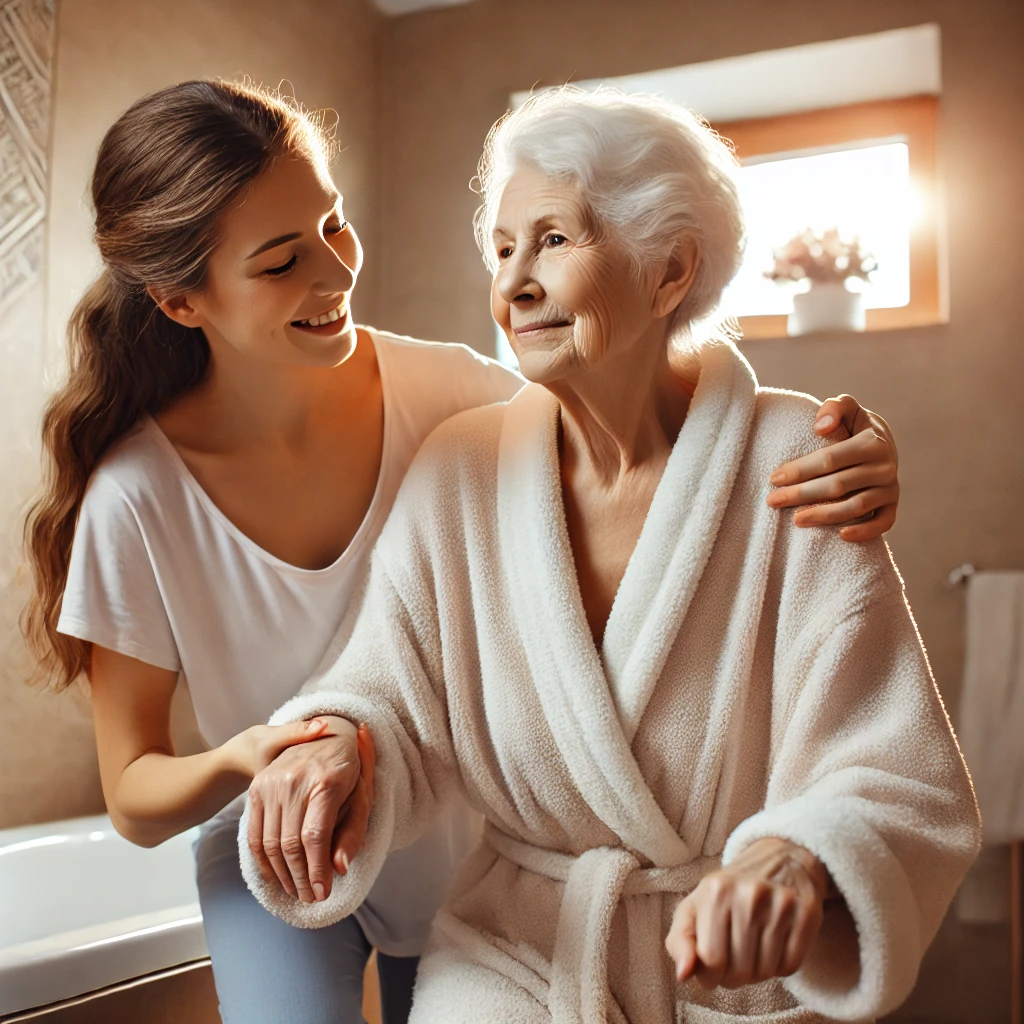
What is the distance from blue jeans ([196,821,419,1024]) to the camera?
1079mm

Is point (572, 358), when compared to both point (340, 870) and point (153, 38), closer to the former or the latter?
point (340, 870)

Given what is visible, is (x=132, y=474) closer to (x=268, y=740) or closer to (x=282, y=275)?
(x=282, y=275)

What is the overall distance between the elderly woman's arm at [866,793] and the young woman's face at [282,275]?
567 millimetres

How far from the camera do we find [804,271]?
236 cm

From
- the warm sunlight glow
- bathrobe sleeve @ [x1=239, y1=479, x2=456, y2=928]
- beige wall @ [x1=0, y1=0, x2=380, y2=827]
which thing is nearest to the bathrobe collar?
bathrobe sleeve @ [x1=239, y1=479, x2=456, y2=928]

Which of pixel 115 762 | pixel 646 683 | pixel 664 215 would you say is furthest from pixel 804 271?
pixel 115 762

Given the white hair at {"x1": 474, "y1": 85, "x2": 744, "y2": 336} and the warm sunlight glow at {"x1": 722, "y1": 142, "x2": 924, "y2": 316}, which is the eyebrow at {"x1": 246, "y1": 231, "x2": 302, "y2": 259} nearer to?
the white hair at {"x1": 474, "y1": 85, "x2": 744, "y2": 336}

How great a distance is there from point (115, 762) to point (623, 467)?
0.63m

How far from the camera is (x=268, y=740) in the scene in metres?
0.94

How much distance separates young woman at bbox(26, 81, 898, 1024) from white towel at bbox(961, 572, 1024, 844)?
4.24 feet

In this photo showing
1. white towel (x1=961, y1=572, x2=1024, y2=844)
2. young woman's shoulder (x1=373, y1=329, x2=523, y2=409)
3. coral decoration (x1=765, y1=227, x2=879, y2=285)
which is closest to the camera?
young woman's shoulder (x1=373, y1=329, x2=523, y2=409)

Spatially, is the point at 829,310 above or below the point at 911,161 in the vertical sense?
below

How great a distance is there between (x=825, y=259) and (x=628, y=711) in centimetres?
167

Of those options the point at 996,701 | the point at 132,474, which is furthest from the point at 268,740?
A: the point at 996,701
